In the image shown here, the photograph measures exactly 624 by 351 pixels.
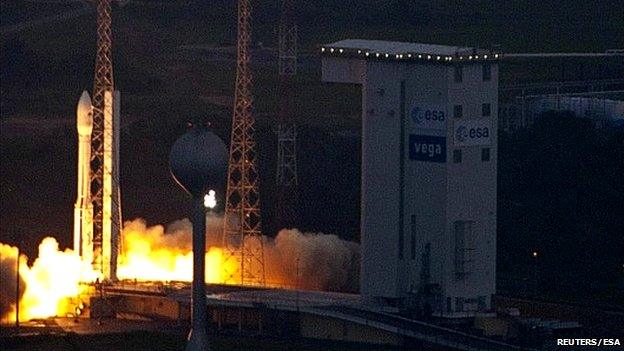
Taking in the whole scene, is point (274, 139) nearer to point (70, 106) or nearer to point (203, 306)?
point (70, 106)

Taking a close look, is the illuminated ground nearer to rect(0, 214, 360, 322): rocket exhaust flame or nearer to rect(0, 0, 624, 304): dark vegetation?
rect(0, 214, 360, 322): rocket exhaust flame

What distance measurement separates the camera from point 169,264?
47.0 metres

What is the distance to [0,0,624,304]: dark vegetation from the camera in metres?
51.0

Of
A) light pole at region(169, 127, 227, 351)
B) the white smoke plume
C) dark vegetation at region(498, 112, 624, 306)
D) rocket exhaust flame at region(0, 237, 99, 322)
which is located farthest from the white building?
light pole at region(169, 127, 227, 351)

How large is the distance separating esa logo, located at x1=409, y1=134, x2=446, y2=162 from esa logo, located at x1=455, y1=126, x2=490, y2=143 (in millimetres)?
285

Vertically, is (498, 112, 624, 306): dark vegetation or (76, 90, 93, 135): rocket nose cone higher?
(76, 90, 93, 135): rocket nose cone

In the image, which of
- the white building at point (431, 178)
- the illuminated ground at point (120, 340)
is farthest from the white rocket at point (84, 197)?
the white building at point (431, 178)

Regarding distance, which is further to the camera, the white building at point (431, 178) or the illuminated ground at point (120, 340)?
the white building at point (431, 178)

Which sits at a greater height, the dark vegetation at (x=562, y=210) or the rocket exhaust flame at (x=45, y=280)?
the dark vegetation at (x=562, y=210)

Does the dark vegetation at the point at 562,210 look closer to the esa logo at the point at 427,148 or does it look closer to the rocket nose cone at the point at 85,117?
the esa logo at the point at 427,148

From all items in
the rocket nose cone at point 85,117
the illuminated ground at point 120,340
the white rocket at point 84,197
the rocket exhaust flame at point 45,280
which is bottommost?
the illuminated ground at point 120,340

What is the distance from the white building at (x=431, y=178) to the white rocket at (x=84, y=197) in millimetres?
6362

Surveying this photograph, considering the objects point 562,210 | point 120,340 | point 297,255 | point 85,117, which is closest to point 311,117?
point 562,210

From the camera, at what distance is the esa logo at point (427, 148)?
136 ft
